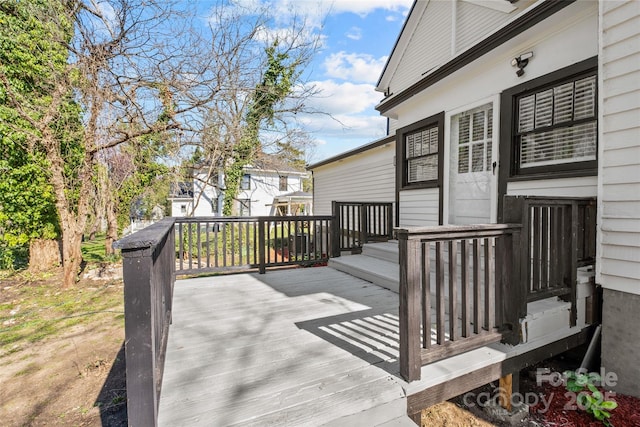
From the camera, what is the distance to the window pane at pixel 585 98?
288cm

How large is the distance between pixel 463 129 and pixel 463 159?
17.4 inches

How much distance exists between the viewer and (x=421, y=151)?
529cm

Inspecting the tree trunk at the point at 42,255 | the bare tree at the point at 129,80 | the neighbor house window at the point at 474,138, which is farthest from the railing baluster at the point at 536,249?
the tree trunk at the point at 42,255

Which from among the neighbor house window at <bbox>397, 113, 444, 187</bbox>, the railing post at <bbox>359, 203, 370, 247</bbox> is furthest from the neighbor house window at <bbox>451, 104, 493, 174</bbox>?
the railing post at <bbox>359, 203, 370, 247</bbox>

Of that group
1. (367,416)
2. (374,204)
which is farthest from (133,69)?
(367,416)

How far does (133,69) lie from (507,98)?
614 cm

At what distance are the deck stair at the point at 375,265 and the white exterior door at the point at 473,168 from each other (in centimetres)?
111

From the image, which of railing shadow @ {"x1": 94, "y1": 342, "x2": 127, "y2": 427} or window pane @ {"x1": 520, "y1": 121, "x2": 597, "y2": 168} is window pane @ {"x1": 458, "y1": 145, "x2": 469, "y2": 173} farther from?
railing shadow @ {"x1": 94, "y1": 342, "x2": 127, "y2": 427}

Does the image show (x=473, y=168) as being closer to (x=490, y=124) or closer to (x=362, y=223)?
(x=490, y=124)

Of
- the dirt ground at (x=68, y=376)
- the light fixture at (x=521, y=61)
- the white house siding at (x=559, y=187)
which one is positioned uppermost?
the light fixture at (x=521, y=61)

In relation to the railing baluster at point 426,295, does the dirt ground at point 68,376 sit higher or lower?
lower

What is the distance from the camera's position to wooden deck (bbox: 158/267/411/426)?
5.20 feet

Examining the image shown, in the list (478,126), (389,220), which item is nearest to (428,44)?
(478,126)

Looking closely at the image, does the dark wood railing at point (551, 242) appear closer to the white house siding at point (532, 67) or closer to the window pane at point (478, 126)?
the white house siding at point (532, 67)
